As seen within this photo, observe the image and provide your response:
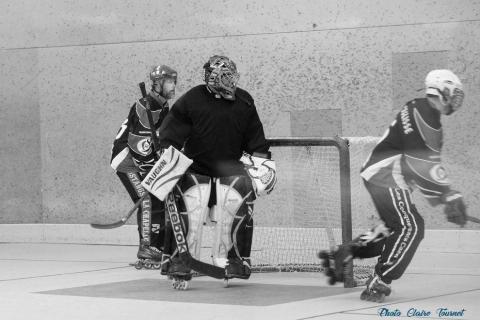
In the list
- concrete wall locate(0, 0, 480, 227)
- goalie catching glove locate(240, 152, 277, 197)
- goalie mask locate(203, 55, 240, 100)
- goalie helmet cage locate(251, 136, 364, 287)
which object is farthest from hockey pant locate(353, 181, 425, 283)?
concrete wall locate(0, 0, 480, 227)

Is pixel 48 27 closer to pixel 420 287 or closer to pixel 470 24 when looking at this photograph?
pixel 470 24

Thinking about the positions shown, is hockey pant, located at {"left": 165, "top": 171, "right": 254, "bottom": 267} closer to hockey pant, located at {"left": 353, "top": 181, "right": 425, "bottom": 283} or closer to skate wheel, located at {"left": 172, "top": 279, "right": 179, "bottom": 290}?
skate wheel, located at {"left": 172, "top": 279, "right": 179, "bottom": 290}

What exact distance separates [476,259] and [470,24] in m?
2.33

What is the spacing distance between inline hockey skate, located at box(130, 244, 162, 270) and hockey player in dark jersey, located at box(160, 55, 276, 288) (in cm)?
131

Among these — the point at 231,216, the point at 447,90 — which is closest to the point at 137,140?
the point at 231,216

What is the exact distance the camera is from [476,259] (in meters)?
10.5

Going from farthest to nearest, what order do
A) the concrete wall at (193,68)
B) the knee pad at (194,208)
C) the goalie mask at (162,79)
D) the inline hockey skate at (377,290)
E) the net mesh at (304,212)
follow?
the concrete wall at (193,68), the goalie mask at (162,79), the net mesh at (304,212), the knee pad at (194,208), the inline hockey skate at (377,290)

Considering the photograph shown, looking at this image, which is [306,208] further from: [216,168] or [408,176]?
[408,176]

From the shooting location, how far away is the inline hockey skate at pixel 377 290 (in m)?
7.75

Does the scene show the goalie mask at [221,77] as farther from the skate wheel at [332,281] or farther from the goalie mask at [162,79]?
the skate wheel at [332,281]

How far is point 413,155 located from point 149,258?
3.50 metres

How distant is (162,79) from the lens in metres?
10.4

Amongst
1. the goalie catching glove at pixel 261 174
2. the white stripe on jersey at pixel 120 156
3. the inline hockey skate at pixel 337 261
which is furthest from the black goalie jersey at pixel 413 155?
the white stripe on jersey at pixel 120 156

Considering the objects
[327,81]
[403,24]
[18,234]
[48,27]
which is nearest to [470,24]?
[403,24]
